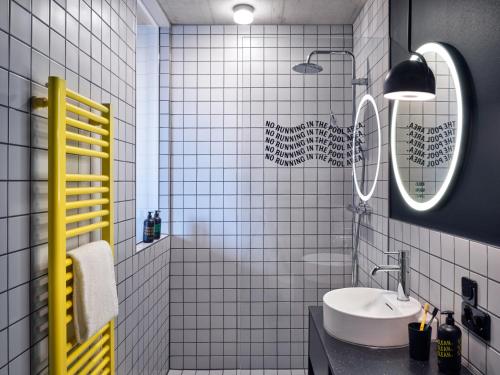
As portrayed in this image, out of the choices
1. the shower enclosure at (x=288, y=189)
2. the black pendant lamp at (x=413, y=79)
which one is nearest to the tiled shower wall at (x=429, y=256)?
the shower enclosure at (x=288, y=189)

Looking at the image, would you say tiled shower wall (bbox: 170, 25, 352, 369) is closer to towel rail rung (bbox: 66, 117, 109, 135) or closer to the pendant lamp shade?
the pendant lamp shade

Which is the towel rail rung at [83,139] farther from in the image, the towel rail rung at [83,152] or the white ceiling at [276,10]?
the white ceiling at [276,10]

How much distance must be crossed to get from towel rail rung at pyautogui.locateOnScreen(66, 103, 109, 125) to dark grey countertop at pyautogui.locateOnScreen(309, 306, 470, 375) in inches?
47.7

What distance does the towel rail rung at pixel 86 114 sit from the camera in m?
1.28

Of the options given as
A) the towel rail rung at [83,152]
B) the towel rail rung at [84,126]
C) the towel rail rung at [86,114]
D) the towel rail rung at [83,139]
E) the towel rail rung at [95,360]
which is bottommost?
the towel rail rung at [95,360]

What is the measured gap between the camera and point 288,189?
2371mm

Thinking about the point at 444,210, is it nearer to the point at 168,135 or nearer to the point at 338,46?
the point at 338,46

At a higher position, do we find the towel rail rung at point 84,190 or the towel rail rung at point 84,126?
the towel rail rung at point 84,126

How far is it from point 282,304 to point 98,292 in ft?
4.09

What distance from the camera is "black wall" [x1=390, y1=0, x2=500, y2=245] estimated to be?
3.87ft

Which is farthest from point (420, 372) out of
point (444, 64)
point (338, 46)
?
point (338, 46)

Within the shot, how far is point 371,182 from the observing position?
2.18 meters

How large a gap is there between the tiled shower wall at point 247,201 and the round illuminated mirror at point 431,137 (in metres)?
0.38

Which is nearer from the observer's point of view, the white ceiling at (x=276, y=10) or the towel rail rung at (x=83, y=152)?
the towel rail rung at (x=83, y=152)
